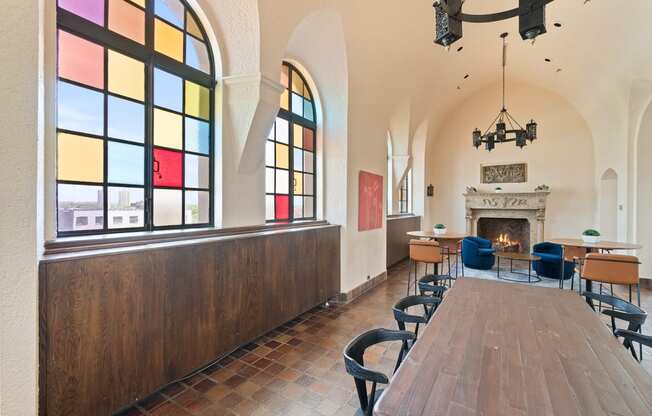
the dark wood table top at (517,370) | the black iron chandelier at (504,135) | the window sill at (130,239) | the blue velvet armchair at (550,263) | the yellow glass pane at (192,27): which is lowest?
the blue velvet armchair at (550,263)

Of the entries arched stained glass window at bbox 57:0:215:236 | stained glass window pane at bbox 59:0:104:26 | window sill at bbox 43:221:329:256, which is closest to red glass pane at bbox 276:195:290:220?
window sill at bbox 43:221:329:256

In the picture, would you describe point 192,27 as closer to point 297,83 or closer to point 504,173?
point 297,83

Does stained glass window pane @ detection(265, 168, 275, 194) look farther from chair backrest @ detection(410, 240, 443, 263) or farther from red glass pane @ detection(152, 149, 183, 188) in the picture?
chair backrest @ detection(410, 240, 443, 263)

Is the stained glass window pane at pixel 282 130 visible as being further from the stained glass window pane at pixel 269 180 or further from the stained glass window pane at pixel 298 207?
the stained glass window pane at pixel 298 207

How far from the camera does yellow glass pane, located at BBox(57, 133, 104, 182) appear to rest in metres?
1.88

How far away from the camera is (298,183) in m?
4.16

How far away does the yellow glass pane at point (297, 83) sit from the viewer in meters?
4.10

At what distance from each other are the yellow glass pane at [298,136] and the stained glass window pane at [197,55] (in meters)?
1.46

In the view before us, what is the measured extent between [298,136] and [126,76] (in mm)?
2249

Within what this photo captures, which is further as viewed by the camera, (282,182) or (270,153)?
(282,182)

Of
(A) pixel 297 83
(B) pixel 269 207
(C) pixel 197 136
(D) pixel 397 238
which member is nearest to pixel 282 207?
(B) pixel 269 207

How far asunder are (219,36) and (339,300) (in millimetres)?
3594

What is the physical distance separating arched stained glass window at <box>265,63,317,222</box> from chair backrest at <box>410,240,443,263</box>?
1572mm

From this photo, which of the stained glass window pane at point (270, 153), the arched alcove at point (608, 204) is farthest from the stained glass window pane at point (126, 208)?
the arched alcove at point (608, 204)
